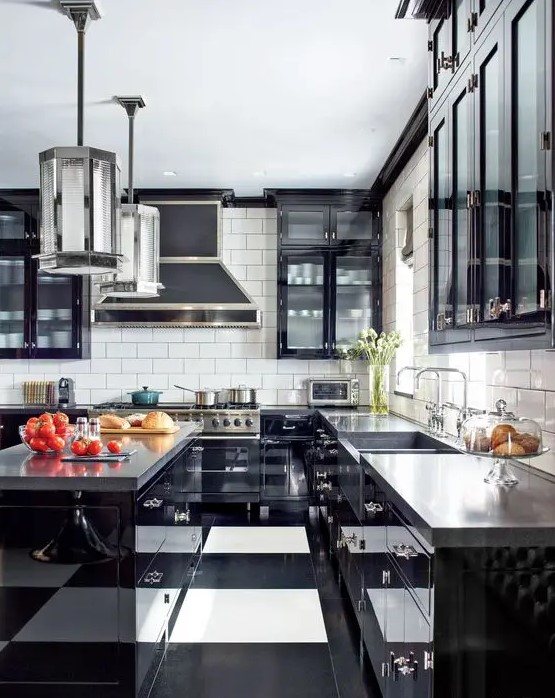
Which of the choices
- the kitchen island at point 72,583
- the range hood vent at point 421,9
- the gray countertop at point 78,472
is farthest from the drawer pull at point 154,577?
the range hood vent at point 421,9

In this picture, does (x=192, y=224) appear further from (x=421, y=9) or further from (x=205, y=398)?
(x=421, y=9)

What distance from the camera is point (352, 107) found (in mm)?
4023

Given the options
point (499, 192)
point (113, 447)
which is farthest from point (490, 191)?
point (113, 447)

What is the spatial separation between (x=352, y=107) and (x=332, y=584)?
112 inches

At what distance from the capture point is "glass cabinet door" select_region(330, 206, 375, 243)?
5871 millimetres

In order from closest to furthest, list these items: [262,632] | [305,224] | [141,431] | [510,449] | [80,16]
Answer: [510,449]
[80,16]
[262,632]
[141,431]
[305,224]

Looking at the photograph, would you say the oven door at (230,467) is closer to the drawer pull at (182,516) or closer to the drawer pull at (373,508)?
the drawer pull at (182,516)

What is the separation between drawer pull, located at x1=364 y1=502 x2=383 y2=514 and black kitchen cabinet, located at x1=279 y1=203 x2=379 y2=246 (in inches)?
142

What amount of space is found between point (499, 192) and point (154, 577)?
187 cm

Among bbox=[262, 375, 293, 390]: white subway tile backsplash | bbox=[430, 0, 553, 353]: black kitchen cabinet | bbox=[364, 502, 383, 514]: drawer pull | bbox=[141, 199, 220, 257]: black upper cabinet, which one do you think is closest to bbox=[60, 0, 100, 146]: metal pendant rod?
bbox=[430, 0, 553, 353]: black kitchen cabinet

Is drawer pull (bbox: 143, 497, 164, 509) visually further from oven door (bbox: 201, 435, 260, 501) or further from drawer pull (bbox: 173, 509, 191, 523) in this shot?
oven door (bbox: 201, 435, 260, 501)

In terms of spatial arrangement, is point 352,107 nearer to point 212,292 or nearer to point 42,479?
point 212,292

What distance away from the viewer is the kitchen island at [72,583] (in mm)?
2223

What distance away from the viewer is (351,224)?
19.3 ft
